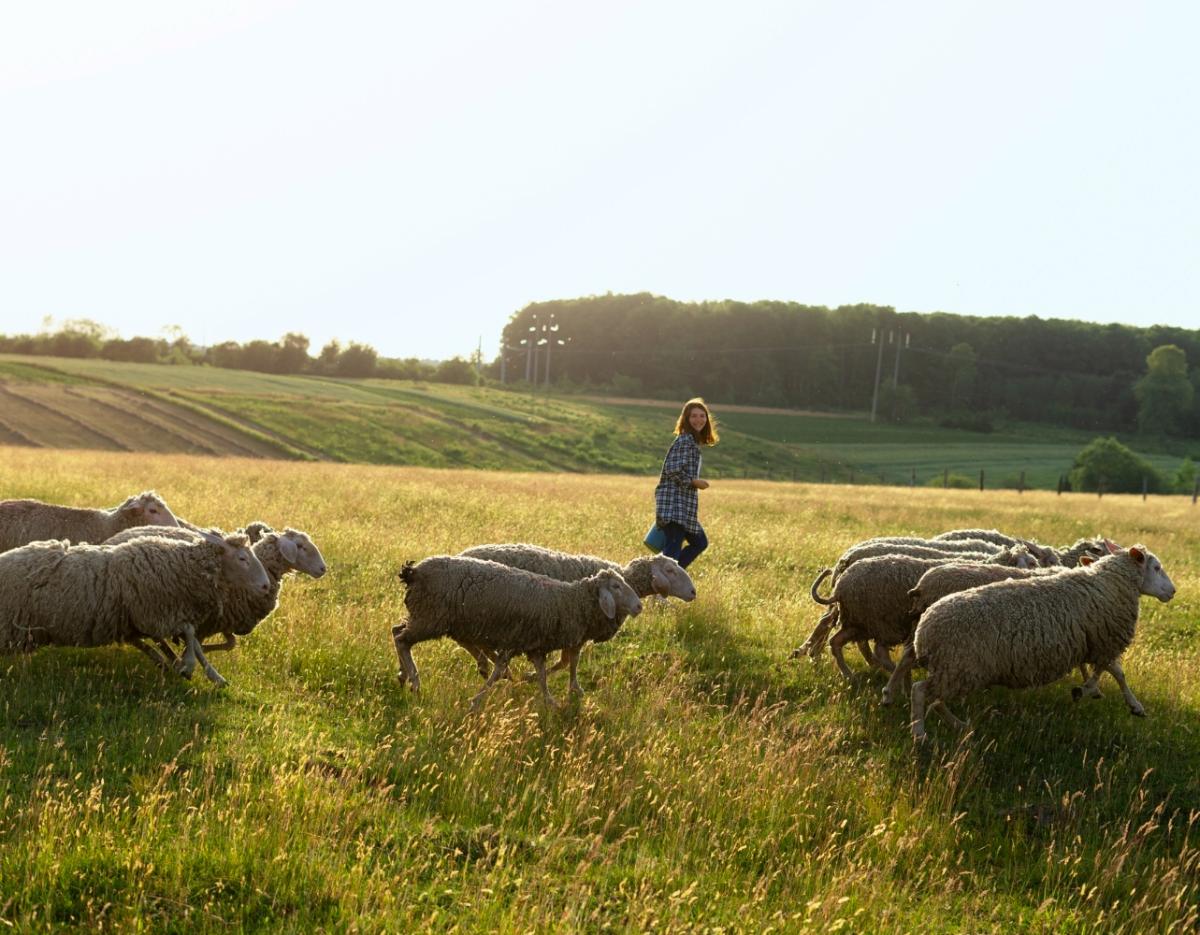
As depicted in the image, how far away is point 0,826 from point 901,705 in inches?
277

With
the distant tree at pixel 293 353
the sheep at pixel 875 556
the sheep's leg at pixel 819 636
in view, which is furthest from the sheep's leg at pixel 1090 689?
the distant tree at pixel 293 353

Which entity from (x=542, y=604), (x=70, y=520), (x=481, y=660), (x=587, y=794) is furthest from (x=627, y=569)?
(x=70, y=520)

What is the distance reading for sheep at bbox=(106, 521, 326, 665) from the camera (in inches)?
364

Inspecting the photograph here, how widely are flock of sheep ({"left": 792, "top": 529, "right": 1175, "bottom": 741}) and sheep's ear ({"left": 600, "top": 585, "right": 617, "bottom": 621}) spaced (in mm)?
2432

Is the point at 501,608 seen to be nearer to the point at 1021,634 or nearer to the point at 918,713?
the point at 918,713

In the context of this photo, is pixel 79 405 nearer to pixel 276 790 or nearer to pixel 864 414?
pixel 276 790

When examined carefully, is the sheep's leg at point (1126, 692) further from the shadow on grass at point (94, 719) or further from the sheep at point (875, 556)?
the shadow on grass at point (94, 719)

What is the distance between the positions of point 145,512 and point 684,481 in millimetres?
6099

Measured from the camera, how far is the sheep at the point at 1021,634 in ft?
28.1

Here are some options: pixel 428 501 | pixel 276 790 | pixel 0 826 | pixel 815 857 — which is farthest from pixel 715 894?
pixel 428 501

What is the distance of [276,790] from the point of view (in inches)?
238

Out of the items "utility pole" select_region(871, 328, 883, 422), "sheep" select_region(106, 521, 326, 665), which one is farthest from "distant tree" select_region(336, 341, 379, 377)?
"sheep" select_region(106, 521, 326, 665)

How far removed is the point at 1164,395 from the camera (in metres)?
112

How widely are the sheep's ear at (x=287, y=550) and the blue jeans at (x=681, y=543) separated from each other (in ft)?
14.5
